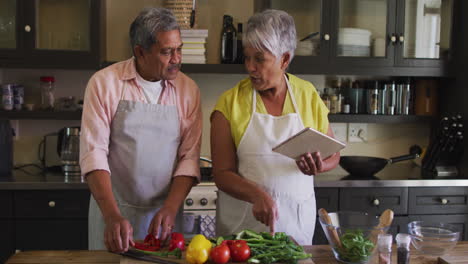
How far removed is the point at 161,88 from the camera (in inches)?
75.7

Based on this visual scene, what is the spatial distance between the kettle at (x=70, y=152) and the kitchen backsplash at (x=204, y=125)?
29 centimetres

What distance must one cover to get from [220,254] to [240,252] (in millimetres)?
59

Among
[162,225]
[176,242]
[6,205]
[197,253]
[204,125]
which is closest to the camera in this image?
[197,253]

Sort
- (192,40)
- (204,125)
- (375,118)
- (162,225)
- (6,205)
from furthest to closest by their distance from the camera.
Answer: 1. (204,125)
2. (375,118)
3. (192,40)
4. (6,205)
5. (162,225)

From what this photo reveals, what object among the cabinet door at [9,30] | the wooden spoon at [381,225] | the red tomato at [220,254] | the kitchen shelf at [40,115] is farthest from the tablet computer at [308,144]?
the cabinet door at [9,30]

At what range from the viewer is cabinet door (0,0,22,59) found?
9.87 ft

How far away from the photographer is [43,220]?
2830 millimetres

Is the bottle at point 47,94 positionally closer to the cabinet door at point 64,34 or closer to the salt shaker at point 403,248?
the cabinet door at point 64,34

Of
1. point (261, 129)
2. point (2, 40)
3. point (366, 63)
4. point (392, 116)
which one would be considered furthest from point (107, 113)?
point (392, 116)

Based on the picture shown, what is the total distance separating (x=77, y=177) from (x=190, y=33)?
3.42ft

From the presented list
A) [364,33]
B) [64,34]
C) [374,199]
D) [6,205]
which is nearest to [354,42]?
[364,33]

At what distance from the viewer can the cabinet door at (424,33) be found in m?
3.26

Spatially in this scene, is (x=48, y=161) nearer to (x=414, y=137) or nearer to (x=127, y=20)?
(x=127, y=20)

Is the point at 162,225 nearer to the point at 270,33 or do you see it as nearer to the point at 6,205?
the point at 270,33
